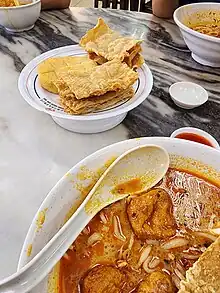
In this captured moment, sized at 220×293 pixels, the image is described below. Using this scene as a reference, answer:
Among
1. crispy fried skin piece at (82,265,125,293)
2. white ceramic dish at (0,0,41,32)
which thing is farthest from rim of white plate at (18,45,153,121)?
crispy fried skin piece at (82,265,125,293)

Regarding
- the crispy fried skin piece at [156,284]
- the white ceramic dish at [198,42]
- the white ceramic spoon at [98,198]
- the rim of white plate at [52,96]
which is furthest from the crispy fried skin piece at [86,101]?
the crispy fried skin piece at [156,284]

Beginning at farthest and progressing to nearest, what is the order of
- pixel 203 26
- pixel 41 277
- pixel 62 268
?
pixel 203 26, pixel 62 268, pixel 41 277

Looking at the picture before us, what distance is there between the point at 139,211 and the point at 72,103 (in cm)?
42

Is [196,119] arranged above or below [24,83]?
below

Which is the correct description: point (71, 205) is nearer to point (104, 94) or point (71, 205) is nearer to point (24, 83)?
point (104, 94)

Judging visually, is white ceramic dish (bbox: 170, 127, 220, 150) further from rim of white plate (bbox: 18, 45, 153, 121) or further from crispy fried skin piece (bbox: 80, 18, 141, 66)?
crispy fried skin piece (bbox: 80, 18, 141, 66)

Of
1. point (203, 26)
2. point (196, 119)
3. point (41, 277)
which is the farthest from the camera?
point (203, 26)

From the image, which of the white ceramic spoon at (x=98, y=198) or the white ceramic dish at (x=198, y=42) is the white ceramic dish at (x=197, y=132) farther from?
the white ceramic dish at (x=198, y=42)

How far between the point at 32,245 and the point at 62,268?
0.28 feet

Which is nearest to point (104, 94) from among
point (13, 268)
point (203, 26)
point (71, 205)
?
point (71, 205)

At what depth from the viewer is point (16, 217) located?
100 cm

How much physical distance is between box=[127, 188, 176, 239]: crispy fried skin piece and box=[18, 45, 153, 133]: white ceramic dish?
0.33 metres

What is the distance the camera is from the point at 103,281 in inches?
29.6

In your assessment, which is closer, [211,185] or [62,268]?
[62,268]
